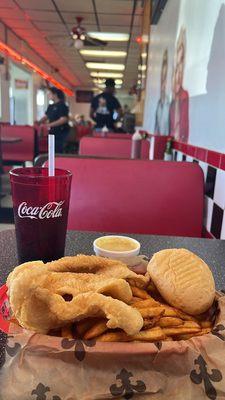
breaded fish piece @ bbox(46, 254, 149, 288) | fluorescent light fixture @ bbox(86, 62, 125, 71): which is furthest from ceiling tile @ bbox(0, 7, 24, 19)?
breaded fish piece @ bbox(46, 254, 149, 288)

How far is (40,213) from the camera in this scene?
0.67 meters

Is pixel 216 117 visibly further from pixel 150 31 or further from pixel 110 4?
pixel 110 4

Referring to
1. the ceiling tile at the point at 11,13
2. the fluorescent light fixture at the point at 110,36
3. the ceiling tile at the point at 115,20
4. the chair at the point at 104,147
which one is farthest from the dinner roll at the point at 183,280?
the fluorescent light fixture at the point at 110,36

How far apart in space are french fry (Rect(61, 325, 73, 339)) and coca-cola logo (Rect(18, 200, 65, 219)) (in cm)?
27

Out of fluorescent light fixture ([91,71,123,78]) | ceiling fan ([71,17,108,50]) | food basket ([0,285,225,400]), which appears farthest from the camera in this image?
fluorescent light fixture ([91,71,123,78])

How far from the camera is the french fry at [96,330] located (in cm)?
43

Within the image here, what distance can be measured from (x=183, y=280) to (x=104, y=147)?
2588mm

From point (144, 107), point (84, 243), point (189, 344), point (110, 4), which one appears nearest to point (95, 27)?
point (110, 4)

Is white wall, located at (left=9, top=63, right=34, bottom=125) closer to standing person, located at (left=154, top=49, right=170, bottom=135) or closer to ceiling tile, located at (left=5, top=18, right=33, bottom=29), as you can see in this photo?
ceiling tile, located at (left=5, top=18, right=33, bottom=29)

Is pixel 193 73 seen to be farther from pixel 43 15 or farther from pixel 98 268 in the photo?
pixel 43 15

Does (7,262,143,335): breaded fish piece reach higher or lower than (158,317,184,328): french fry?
higher

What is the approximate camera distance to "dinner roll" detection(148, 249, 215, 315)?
0.51 meters

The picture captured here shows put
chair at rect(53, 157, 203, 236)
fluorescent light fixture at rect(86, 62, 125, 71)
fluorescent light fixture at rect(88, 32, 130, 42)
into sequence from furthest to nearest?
fluorescent light fixture at rect(86, 62, 125, 71) < fluorescent light fixture at rect(88, 32, 130, 42) < chair at rect(53, 157, 203, 236)

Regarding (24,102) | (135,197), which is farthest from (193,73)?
(24,102)
